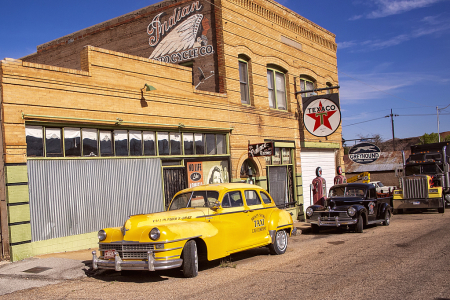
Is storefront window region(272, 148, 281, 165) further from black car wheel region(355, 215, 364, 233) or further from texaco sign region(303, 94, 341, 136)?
black car wheel region(355, 215, 364, 233)

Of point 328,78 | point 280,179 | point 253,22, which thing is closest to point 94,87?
point 253,22

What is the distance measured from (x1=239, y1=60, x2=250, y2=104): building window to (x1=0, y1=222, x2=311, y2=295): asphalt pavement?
9.87m

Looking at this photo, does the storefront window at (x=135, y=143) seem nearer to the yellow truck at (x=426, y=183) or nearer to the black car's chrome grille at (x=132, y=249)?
the black car's chrome grille at (x=132, y=249)

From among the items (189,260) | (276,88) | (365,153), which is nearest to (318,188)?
(365,153)

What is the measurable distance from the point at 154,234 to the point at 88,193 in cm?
448

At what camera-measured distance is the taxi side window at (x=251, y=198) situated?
1027cm

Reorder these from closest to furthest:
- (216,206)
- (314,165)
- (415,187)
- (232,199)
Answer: (216,206)
(232,199)
(415,187)
(314,165)

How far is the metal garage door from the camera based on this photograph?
2180 centimetres

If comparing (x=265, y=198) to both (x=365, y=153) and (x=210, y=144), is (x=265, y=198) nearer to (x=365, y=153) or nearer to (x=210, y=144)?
(x=210, y=144)

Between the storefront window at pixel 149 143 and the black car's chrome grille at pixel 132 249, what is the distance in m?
5.45

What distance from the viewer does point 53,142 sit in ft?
→ 36.0

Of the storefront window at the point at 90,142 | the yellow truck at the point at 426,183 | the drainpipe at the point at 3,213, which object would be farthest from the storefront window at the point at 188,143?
the yellow truck at the point at 426,183

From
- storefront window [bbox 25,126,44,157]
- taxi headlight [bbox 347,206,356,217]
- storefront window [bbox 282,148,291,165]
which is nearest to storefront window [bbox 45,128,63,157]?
storefront window [bbox 25,126,44,157]

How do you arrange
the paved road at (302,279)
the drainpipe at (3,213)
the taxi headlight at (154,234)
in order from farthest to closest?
1. the drainpipe at (3,213)
2. the taxi headlight at (154,234)
3. the paved road at (302,279)
